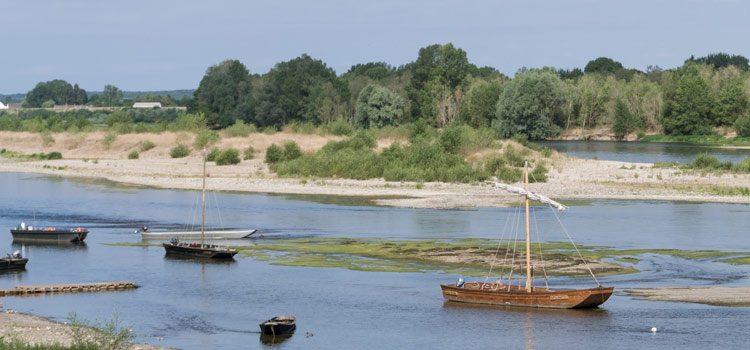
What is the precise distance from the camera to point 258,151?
108 m

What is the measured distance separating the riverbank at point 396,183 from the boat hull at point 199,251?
78.6 ft

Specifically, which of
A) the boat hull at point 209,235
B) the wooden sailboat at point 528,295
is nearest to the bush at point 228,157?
the boat hull at point 209,235

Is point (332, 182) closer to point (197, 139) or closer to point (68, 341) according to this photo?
point (197, 139)

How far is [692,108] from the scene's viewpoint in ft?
518

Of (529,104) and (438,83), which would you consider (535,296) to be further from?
(438,83)

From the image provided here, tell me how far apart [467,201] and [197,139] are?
48045mm

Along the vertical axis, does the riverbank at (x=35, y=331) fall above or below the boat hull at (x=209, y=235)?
below

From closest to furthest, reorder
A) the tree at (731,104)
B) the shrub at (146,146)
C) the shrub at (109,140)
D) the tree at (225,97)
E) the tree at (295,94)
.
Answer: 1. the shrub at (146,146)
2. the shrub at (109,140)
3. the tree at (731,104)
4. the tree at (295,94)
5. the tree at (225,97)

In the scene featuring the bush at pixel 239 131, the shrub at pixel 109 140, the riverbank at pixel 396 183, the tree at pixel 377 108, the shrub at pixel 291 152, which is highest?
the tree at pixel 377 108

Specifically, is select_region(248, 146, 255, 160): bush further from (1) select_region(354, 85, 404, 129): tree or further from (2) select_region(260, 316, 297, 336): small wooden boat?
(2) select_region(260, 316, 297, 336): small wooden boat

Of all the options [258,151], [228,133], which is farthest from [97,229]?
[228,133]

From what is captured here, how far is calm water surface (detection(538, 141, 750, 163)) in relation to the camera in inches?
4374

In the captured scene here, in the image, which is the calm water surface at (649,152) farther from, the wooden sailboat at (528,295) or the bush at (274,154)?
the wooden sailboat at (528,295)

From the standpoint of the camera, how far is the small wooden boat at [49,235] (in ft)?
175
